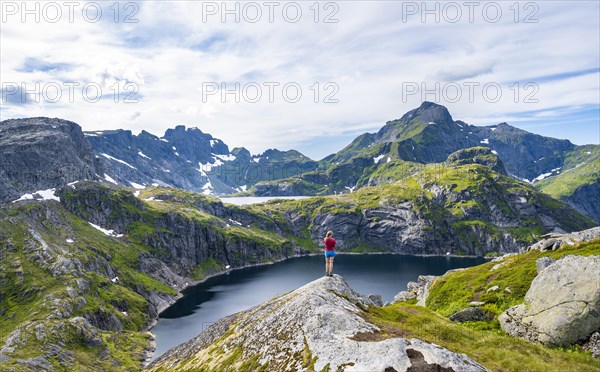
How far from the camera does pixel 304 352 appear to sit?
26750 mm

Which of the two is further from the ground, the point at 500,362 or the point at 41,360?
the point at 500,362

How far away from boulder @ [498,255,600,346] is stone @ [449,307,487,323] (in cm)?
466

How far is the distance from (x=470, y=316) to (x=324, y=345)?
24.7m

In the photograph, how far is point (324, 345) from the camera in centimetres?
2622

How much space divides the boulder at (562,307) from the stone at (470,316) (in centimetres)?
466

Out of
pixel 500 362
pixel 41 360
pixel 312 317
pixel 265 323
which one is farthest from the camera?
pixel 41 360

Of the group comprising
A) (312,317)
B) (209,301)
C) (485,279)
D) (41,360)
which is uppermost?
(312,317)

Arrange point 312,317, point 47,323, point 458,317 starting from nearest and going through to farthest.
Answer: point 312,317, point 458,317, point 47,323

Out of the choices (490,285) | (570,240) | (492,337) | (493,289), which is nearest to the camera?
(492,337)

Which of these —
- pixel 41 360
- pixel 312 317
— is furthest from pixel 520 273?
pixel 41 360

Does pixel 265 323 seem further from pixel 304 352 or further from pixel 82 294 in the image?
pixel 82 294

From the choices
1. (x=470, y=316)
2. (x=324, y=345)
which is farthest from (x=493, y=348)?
(x=470, y=316)

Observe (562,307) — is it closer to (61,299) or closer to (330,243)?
(330,243)

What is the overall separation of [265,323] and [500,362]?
19394mm
